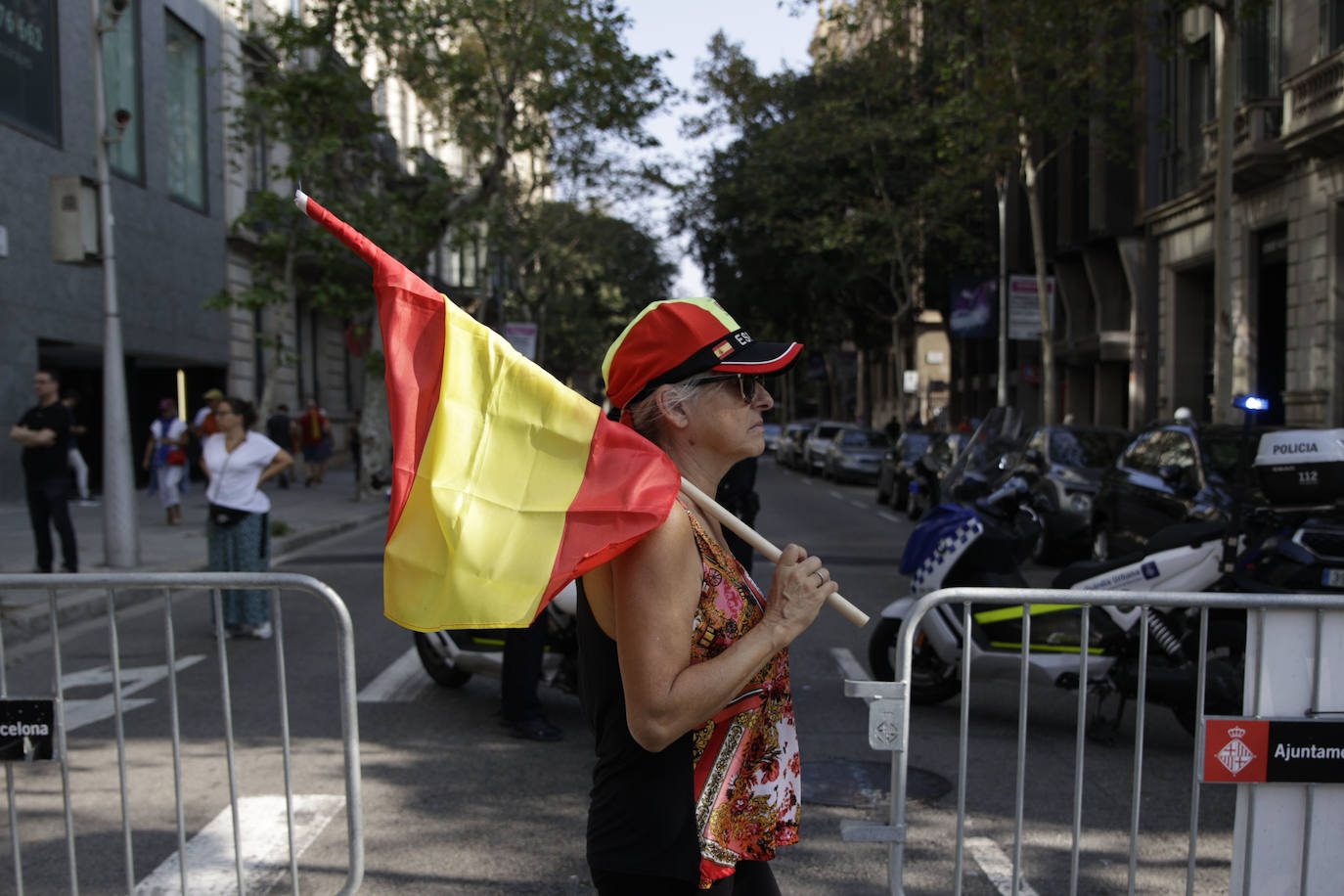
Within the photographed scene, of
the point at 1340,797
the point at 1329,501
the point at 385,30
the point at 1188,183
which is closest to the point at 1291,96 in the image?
the point at 1188,183

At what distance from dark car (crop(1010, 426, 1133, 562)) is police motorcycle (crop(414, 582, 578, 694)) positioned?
23.7 ft

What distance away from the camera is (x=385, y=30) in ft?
58.1

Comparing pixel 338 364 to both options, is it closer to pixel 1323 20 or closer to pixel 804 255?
pixel 804 255

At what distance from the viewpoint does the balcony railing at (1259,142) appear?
19125 mm

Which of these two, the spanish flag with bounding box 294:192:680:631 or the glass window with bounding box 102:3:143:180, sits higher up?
the glass window with bounding box 102:3:143:180

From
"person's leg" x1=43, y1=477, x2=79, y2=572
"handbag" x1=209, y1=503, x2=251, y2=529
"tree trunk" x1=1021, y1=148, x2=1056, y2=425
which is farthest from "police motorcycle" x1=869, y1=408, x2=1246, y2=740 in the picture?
"tree trunk" x1=1021, y1=148, x2=1056, y2=425

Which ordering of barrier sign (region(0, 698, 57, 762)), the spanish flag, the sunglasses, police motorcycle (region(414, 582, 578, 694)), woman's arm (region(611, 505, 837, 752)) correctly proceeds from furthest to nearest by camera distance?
police motorcycle (region(414, 582, 578, 694)) → barrier sign (region(0, 698, 57, 762)) → the sunglasses → the spanish flag → woman's arm (region(611, 505, 837, 752))

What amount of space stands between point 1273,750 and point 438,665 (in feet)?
16.4

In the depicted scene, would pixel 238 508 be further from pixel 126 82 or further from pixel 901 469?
pixel 126 82

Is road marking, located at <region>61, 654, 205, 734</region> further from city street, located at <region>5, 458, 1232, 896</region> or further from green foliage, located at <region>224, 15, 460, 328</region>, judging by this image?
green foliage, located at <region>224, 15, 460, 328</region>

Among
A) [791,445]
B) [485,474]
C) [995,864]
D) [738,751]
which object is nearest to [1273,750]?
[738,751]

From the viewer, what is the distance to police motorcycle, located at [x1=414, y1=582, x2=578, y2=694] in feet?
20.7

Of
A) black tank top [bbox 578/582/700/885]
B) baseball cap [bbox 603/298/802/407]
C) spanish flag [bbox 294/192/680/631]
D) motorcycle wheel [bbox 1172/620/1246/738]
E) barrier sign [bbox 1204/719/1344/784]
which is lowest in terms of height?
motorcycle wheel [bbox 1172/620/1246/738]

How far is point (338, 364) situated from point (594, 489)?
117 ft
